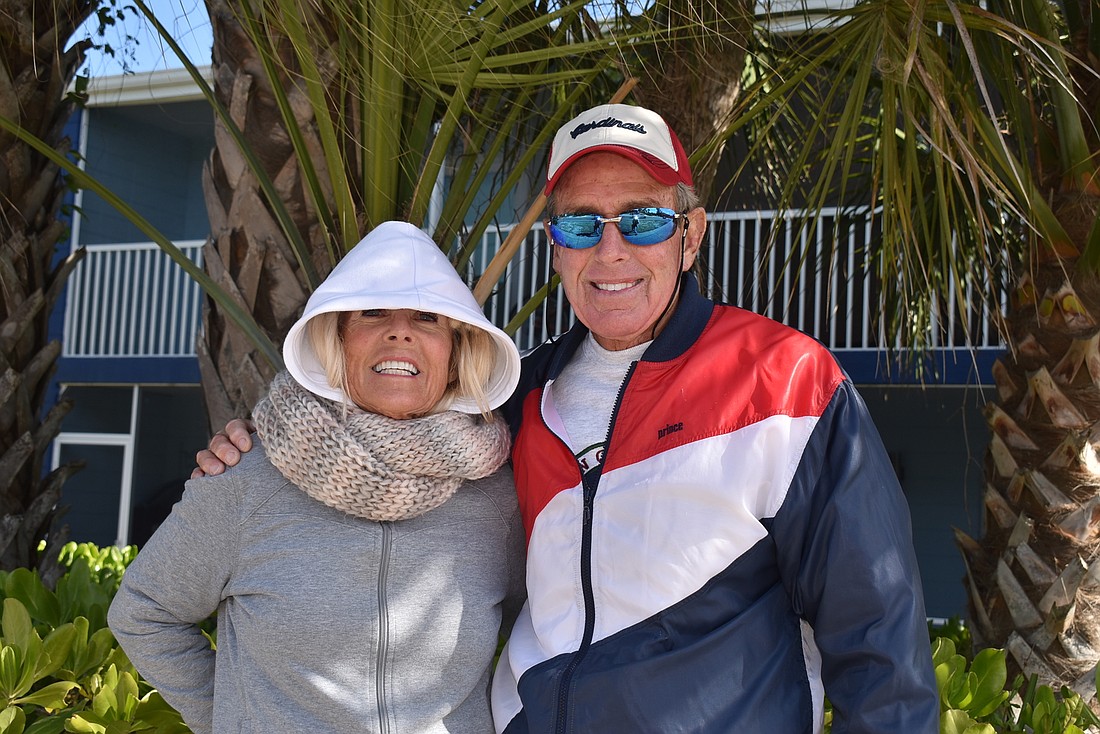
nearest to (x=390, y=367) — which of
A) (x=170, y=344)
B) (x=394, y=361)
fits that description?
(x=394, y=361)

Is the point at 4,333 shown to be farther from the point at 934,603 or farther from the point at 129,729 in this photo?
the point at 934,603

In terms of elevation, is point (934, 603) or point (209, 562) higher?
point (209, 562)

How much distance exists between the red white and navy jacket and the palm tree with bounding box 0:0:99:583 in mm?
2455

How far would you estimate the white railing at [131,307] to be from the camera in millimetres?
10516

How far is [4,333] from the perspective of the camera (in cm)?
358

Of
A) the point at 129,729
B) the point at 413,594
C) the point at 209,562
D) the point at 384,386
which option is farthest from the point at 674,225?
the point at 129,729

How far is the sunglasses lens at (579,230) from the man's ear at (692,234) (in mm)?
189

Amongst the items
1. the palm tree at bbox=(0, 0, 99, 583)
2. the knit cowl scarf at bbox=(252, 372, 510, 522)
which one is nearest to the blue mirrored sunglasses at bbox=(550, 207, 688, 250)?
the knit cowl scarf at bbox=(252, 372, 510, 522)

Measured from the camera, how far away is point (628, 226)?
2053mm

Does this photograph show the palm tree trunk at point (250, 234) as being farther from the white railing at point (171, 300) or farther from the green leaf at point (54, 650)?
the white railing at point (171, 300)

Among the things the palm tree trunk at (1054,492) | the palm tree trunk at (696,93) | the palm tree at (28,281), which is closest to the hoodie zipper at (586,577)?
the palm tree trunk at (696,93)

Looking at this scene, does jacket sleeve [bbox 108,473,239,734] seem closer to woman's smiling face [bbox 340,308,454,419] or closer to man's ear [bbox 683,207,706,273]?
woman's smiling face [bbox 340,308,454,419]

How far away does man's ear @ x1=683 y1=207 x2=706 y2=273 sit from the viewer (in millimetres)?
2125

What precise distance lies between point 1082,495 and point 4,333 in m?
3.60
